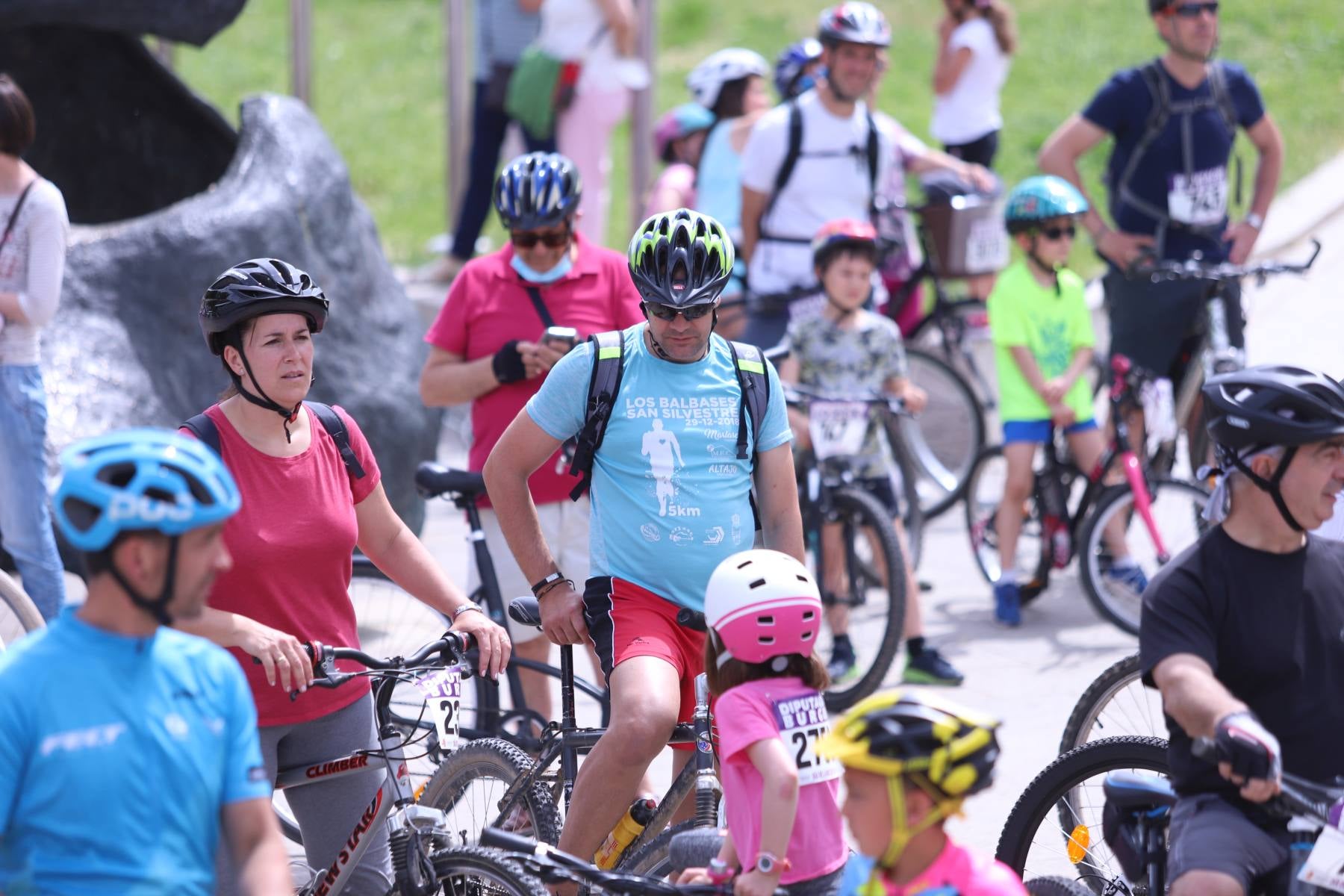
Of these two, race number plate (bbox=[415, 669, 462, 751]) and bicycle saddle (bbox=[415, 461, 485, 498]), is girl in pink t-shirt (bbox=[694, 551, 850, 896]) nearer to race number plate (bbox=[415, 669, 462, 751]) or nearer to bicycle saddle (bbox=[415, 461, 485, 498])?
race number plate (bbox=[415, 669, 462, 751])

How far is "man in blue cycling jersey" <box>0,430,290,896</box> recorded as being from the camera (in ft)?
9.10

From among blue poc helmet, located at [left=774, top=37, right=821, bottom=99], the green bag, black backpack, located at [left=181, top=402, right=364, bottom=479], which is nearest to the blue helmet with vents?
black backpack, located at [left=181, top=402, right=364, bottom=479]

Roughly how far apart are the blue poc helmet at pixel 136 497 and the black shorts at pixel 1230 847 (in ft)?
6.25

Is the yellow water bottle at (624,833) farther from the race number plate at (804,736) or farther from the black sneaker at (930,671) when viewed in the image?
the black sneaker at (930,671)

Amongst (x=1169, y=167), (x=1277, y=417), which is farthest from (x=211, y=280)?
(x=1277, y=417)

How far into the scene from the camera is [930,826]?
3.06m

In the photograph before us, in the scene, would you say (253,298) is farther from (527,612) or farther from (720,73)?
(720,73)

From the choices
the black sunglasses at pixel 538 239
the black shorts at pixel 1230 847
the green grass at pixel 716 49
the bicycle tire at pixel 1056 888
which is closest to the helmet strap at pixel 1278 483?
the black shorts at pixel 1230 847

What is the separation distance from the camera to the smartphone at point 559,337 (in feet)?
18.1

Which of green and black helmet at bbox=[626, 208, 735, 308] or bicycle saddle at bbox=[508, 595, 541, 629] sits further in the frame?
bicycle saddle at bbox=[508, 595, 541, 629]

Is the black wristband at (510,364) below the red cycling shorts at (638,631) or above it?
above

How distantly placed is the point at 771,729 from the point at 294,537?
1.23 m

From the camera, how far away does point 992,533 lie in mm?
8117

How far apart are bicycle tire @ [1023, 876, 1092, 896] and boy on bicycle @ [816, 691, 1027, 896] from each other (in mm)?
624
